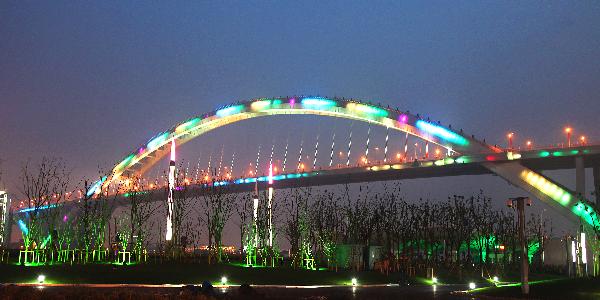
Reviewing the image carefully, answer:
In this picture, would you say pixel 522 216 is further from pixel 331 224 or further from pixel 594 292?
pixel 331 224

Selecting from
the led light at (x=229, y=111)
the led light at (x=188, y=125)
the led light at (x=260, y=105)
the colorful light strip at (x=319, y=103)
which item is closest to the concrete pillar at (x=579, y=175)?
the colorful light strip at (x=319, y=103)

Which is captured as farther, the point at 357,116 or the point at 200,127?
the point at 200,127

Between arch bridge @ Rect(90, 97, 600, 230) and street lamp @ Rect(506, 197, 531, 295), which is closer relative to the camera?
street lamp @ Rect(506, 197, 531, 295)

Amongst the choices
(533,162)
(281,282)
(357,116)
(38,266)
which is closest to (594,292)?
(281,282)

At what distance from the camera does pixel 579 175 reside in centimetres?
7038

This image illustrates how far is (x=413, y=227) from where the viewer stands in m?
64.5

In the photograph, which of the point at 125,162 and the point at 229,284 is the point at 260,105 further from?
the point at 229,284

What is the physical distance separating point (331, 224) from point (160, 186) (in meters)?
49.7

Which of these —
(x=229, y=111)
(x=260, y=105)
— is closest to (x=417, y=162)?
(x=260, y=105)

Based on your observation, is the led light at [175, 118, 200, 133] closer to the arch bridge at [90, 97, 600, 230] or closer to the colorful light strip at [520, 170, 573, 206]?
the arch bridge at [90, 97, 600, 230]

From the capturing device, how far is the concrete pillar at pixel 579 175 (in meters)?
70.1

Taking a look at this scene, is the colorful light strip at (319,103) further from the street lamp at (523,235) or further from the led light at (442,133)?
the street lamp at (523,235)

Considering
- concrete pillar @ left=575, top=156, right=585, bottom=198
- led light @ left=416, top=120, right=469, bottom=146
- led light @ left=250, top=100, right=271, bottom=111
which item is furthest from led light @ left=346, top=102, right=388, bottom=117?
concrete pillar @ left=575, top=156, right=585, bottom=198

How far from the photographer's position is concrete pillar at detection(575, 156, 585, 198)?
70.1 meters
